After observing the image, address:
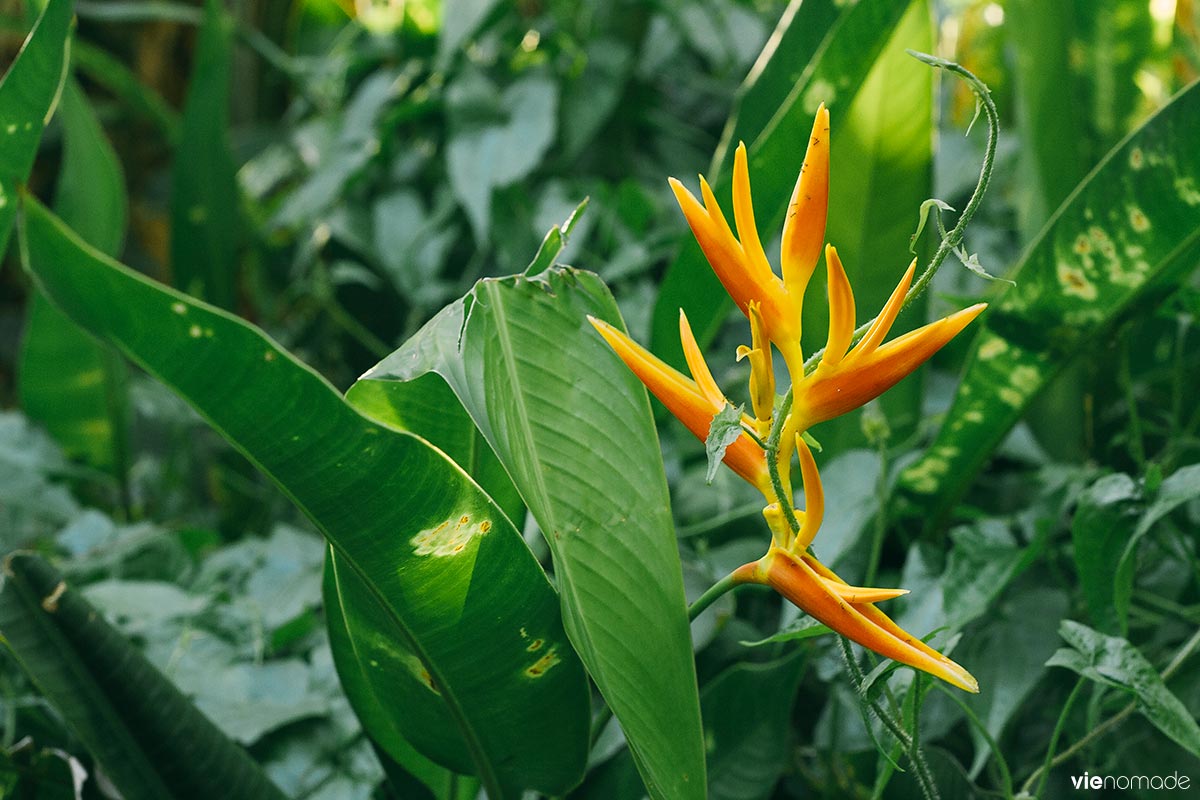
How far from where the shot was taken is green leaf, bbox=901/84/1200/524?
1.78 feet

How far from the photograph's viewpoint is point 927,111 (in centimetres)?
69

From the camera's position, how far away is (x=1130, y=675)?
0.44 metres

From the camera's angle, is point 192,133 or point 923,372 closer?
point 923,372

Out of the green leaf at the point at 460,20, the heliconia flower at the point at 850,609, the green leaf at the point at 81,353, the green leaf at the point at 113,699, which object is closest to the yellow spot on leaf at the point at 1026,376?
the heliconia flower at the point at 850,609

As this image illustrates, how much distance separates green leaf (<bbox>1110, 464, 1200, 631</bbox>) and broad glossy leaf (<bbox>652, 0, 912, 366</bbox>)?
0.25m

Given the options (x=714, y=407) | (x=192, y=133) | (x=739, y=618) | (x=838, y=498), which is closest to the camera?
(x=714, y=407)

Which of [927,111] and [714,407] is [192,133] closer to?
[927,111]

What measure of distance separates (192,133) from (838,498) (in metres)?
0.87

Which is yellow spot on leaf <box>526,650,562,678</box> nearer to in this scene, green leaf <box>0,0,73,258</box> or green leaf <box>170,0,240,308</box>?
green leaf <box>0,0,73,258</box>

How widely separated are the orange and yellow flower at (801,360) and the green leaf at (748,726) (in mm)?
230

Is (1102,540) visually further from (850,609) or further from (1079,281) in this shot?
(850,609)

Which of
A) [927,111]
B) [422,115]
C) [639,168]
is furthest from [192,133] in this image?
[927,111]

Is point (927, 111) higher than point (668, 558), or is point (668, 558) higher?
point (927, 111)

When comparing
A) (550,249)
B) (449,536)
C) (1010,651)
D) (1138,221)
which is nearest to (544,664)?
(449,536)
